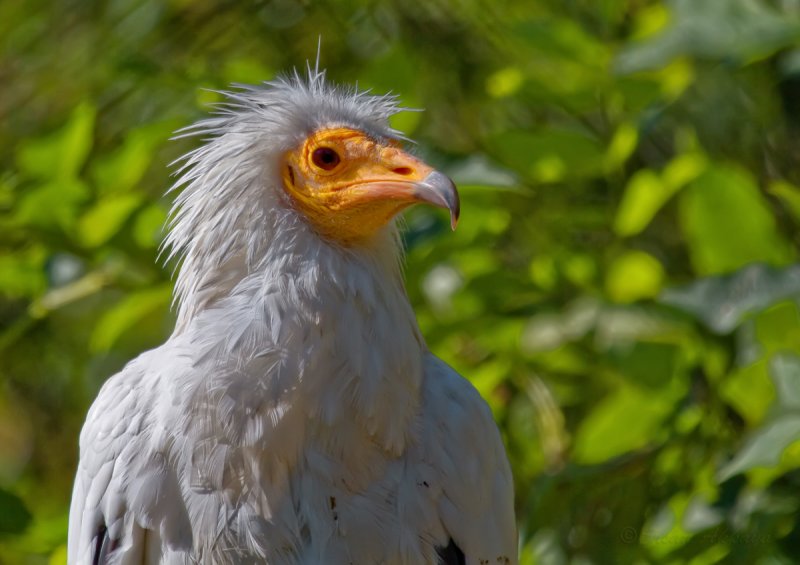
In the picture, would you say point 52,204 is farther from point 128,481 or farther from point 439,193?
point 439,193

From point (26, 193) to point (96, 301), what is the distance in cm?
202

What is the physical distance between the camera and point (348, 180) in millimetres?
3184

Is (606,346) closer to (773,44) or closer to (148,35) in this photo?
(773,44)

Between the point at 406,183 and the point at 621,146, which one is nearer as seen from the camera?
the point at 406,183

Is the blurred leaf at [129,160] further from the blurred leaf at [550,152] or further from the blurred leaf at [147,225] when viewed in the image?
the blurred leaf at [550,152]

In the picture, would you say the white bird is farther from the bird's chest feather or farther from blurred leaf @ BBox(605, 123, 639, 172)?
blurred leaf @ BBox(605, 123, 639, 172)

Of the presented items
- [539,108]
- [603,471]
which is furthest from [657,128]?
[603,471]

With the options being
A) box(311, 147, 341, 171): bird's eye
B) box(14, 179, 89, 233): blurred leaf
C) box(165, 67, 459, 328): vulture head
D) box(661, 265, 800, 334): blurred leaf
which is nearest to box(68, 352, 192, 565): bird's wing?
box(165, 67, 459, 328): vulture head

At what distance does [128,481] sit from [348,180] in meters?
0.98

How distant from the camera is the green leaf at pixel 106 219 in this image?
4.15 m

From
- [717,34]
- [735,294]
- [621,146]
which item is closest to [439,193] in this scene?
[735,294]

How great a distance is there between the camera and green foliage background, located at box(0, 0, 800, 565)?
154 inches

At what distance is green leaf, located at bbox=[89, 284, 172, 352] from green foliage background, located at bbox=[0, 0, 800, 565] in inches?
0.6

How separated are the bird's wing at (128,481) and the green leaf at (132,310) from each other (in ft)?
3.06
